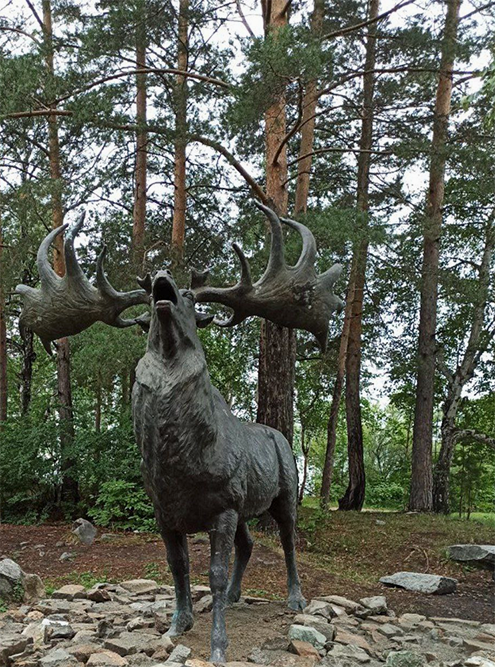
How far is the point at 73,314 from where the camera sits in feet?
15.4

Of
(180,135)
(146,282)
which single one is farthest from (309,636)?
(180,135)

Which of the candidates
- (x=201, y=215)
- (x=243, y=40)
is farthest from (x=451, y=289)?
(x=243, y=40)

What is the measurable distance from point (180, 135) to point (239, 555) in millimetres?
6177

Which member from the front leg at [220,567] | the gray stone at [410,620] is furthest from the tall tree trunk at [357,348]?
the front leg at [220,567]

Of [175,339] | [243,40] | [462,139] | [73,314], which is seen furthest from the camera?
[462,139]

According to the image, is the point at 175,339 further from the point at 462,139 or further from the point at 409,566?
the point at 462,139

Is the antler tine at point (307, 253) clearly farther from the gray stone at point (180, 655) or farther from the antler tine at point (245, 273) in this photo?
the gray stone at point (180, 655)

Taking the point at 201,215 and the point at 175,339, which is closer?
the point at 175,339

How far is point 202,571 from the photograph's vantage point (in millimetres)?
7410

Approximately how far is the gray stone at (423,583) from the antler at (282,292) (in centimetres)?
437

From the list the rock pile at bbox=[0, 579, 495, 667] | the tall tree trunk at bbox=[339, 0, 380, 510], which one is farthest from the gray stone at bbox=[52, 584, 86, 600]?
the tall tree trunk at bbox=[339, 0, 380, 510]

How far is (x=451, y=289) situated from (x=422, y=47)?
5.62 meters

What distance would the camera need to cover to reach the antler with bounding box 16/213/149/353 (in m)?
4.59

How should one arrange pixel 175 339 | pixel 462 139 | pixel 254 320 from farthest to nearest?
pixel 254 320 < pixel 462 139 < pixel 175 339
